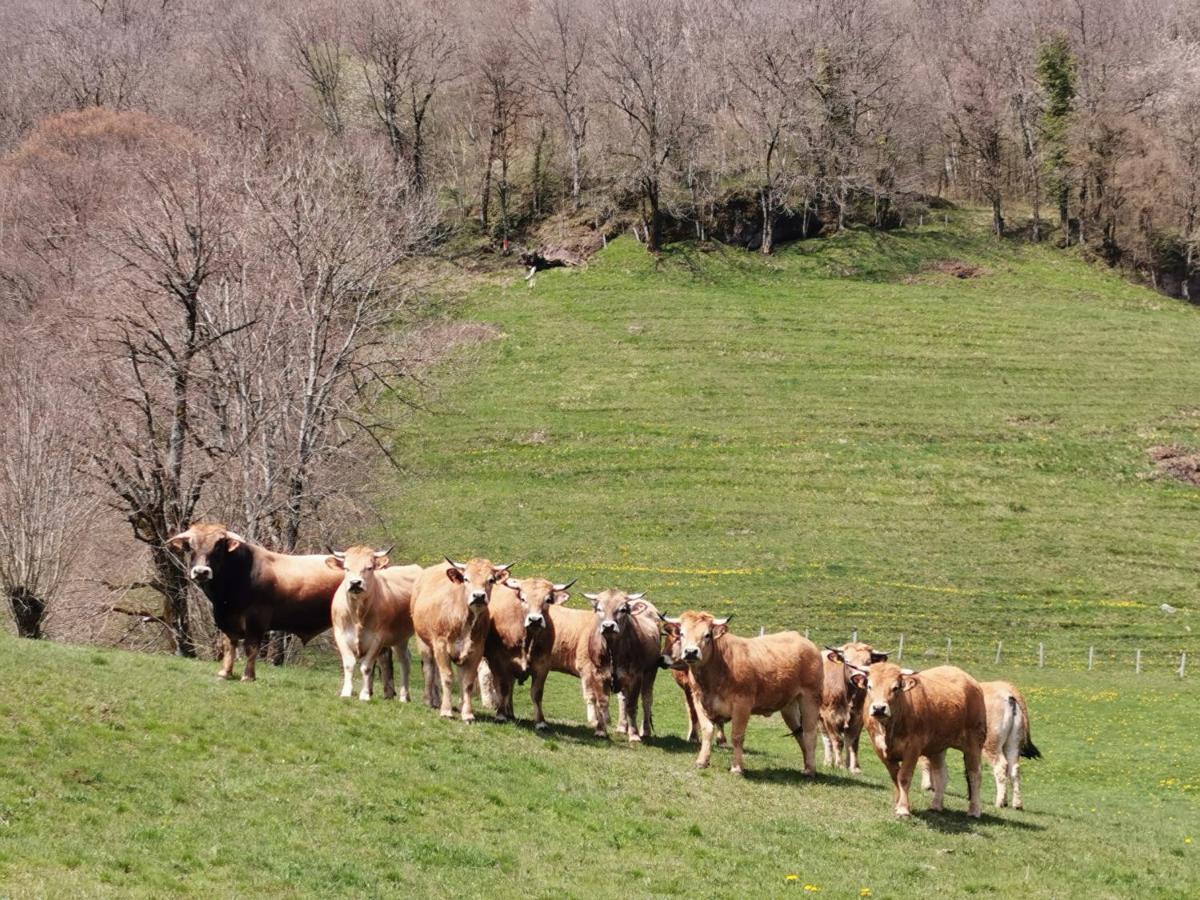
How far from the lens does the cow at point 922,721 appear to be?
19484mm

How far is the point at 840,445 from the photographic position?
218ft

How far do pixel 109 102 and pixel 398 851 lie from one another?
8944 centimetres

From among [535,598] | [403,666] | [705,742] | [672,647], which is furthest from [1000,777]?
[403,666]

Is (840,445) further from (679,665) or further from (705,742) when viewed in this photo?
(705,742)

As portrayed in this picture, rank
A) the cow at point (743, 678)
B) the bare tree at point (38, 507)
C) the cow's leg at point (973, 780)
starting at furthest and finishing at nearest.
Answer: the bare tree at point (38, 507)
the cow at point (743, 678)
the cow's leg at point (973, 780)

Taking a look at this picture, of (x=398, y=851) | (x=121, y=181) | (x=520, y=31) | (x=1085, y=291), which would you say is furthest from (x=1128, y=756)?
(x=520, y=31)

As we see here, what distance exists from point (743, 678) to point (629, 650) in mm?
3430

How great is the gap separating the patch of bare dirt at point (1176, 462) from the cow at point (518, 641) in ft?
161

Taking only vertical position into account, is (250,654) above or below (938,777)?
above

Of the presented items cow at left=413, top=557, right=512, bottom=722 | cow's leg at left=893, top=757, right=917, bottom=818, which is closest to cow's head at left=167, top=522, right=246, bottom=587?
cow at left=413, top=557, right=512, bottom=722

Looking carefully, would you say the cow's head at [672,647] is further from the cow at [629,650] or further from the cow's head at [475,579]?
the cow's head at [475,579]

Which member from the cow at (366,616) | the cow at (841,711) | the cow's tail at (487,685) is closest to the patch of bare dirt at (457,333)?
the cow's tail at (487,685)

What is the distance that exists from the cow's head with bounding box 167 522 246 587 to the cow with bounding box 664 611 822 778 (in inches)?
313

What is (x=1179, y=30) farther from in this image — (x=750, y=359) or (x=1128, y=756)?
(x=1128, y=756)
